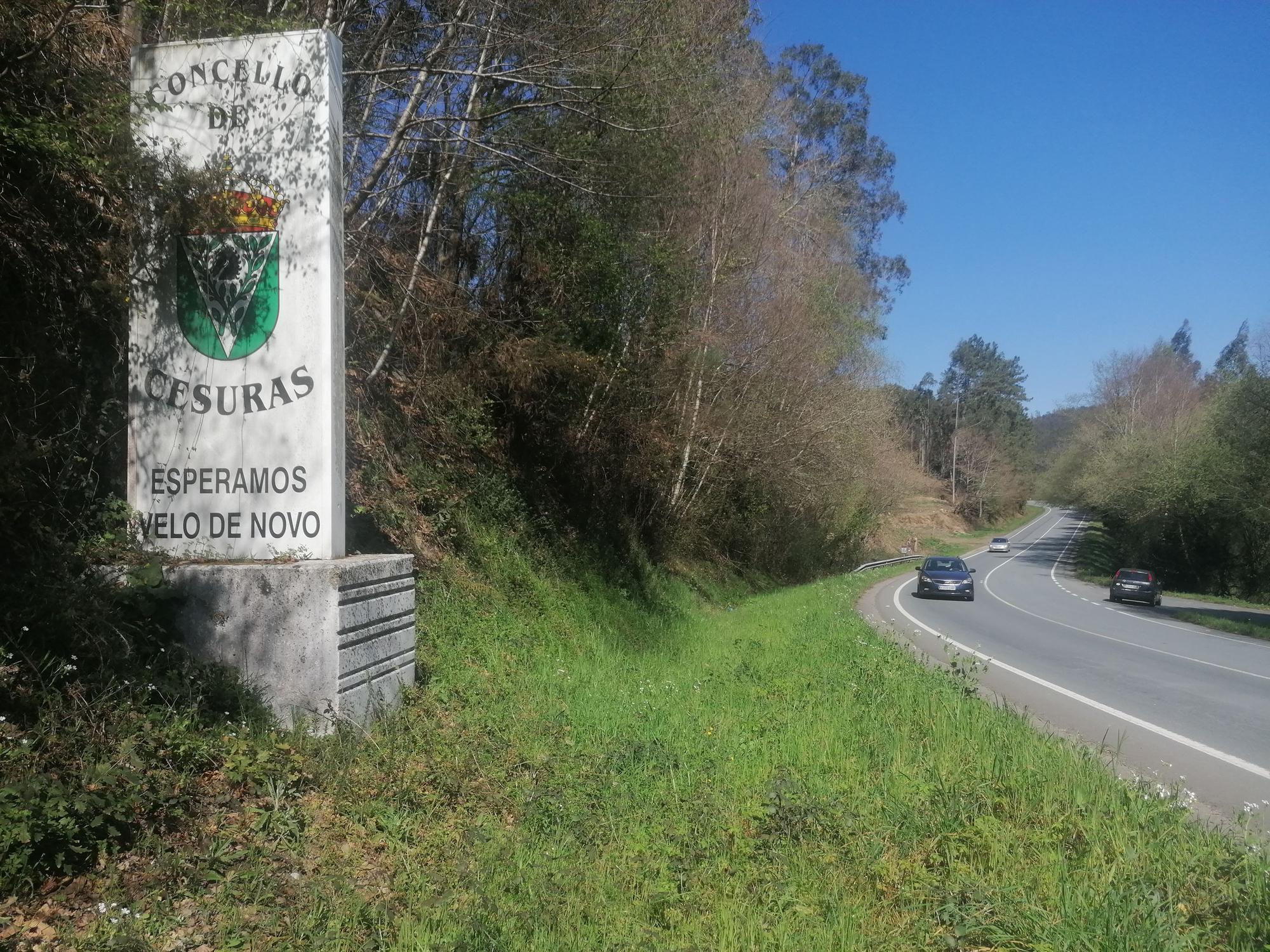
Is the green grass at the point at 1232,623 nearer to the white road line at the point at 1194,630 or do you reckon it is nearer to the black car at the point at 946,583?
the white road line at the point at 1194,630

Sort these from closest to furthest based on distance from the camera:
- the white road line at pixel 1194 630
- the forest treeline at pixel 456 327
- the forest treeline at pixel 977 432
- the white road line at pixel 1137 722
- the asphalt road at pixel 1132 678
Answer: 1. the forest treeline at pixel 456 327
2. the asphalt road at pixel 1132 678
3. the white road line at pixel 1137 722
4. the white road line at pixel 1194 630
5. the forest treeline at pixel 977 432

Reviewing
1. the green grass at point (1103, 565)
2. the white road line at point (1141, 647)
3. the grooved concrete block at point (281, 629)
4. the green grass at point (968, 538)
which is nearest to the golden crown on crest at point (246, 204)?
the grooved concrete block at point (281, 629)

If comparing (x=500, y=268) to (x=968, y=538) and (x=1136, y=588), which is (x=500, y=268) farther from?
(x=968, y=538)

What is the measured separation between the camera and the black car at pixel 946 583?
27.5m

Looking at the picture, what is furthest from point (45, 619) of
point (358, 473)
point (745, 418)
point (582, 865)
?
point (745, 418)

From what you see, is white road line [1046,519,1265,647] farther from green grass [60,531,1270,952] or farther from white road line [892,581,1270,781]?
green grass [60,531,1270,952]

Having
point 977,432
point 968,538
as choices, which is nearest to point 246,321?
point 968,538

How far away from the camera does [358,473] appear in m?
10.4

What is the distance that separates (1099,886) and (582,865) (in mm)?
2506

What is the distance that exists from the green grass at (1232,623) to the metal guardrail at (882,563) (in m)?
14.2

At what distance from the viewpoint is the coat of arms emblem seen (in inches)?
254

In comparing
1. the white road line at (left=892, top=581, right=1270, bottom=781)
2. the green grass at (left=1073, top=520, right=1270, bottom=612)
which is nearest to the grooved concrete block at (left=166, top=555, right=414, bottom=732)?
the white road line at (left=892, top=581, right=1270, bottom=781)

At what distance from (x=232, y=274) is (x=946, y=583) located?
24.9 metres

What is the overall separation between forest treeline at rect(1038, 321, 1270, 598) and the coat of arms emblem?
3407cm
